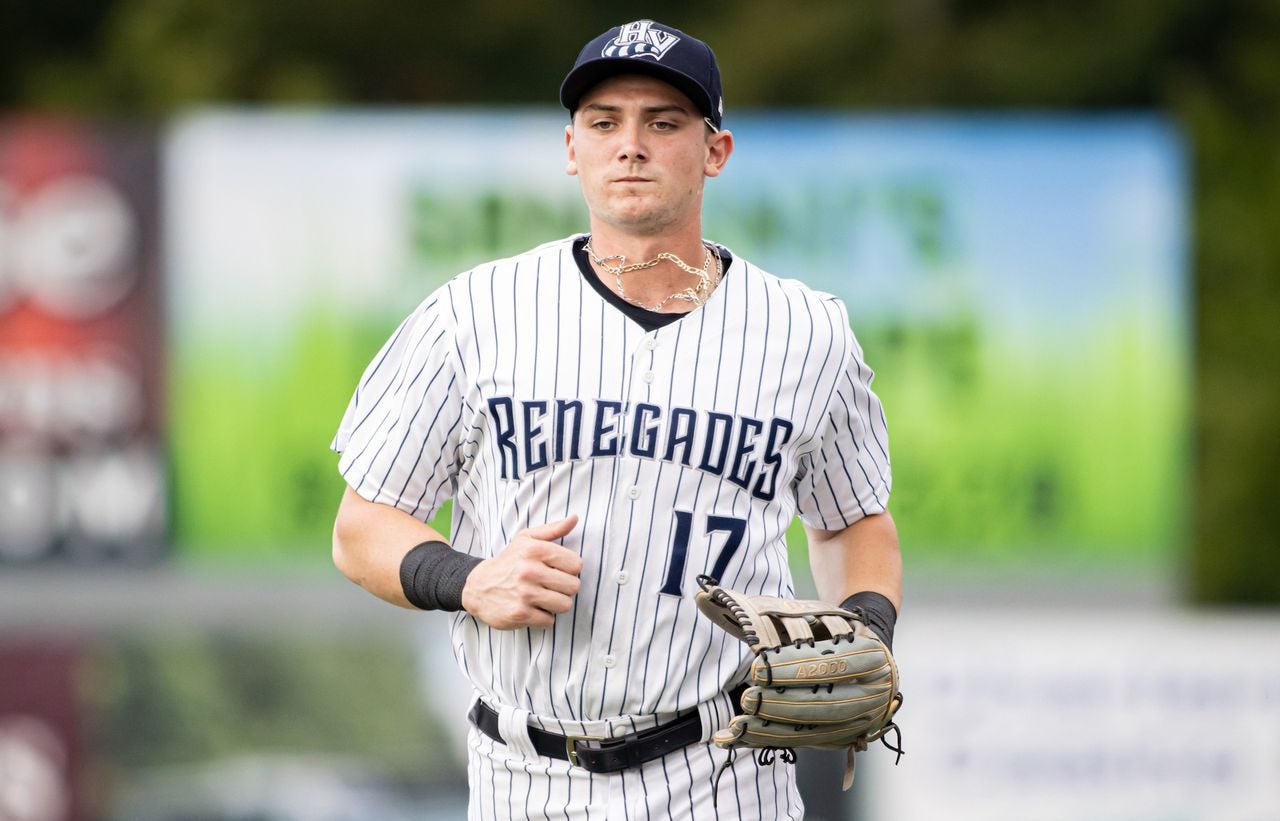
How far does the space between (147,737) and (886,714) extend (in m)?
4.61

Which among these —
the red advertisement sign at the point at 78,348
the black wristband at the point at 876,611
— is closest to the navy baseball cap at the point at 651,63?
the black wristband at the point at 876,611

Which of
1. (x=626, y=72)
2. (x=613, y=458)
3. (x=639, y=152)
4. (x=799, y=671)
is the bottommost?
(x=799, y=671)

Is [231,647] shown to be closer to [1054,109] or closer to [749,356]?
[749,356]

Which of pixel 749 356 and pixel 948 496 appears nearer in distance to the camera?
pixel 749 356

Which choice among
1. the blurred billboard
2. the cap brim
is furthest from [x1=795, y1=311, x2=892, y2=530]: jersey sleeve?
the blurred billboard

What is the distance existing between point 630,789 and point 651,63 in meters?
0.97

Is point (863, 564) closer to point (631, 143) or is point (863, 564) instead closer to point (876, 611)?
point (876, 611)

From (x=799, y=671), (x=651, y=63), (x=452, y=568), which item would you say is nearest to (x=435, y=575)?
(x=452, y=568)

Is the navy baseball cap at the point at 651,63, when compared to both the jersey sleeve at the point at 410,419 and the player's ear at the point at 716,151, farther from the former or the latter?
the jersey sleeve at the point at 410,419

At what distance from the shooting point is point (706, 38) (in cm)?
1161

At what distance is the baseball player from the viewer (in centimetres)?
244

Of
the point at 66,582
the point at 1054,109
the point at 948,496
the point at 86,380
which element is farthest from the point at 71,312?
the point at 1054,109

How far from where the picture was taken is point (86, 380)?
6508mm

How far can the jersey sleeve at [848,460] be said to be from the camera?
262 cm
